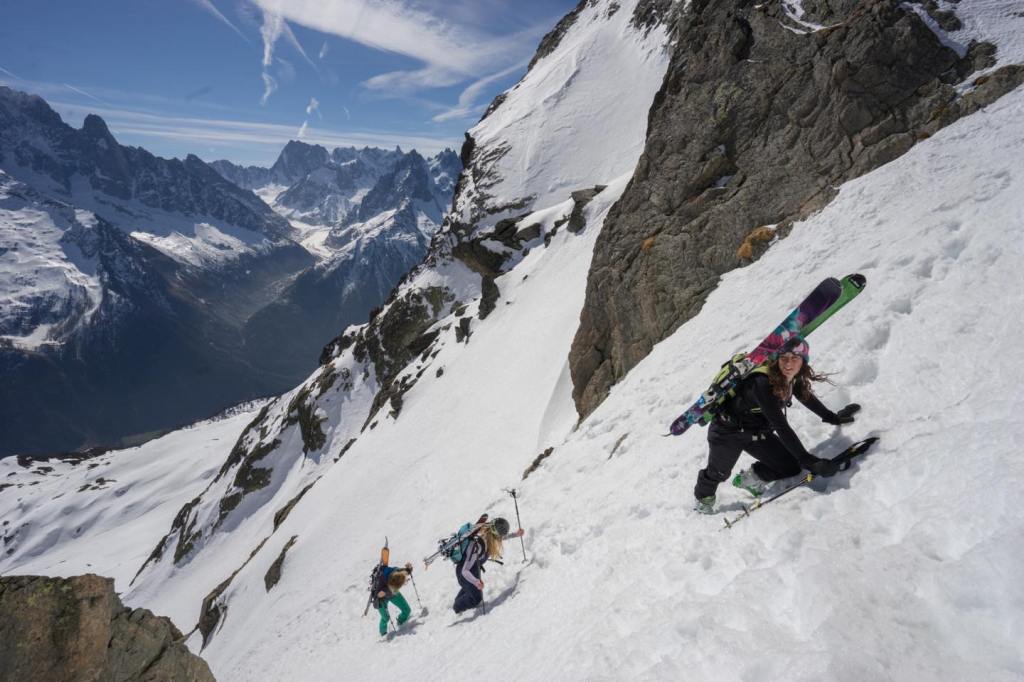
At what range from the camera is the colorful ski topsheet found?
5918mm

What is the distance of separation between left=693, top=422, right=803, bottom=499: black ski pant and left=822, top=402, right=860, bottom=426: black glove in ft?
2.25

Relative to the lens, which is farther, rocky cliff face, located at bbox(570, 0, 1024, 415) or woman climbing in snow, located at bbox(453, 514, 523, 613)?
rocky cliff face, located at bbox(570, 0, 1024, 415)

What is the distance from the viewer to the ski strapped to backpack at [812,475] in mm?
5375

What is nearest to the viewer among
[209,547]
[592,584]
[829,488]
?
[829,488]

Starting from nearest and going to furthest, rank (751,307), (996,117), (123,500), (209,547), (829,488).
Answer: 1. (829,488)
2. (996,117)
3. (751,307)
4. (209,547)
5. (123,500)

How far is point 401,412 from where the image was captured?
144 ft

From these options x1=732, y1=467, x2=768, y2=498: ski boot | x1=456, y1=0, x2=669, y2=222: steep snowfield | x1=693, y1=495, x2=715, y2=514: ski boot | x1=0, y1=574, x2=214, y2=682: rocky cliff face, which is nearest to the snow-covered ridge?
x1=456, y1=0, x2=669, y2=222: steep snowfield

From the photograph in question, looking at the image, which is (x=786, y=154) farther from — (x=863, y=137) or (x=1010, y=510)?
(x=1010, y=510)

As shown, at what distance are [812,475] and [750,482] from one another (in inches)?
36.4

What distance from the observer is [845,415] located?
20.0 feet

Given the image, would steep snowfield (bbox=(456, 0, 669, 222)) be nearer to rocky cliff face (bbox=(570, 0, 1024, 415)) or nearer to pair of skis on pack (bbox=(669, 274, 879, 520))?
rocky cliff face (bbox=(570, 0, 1024, 415))

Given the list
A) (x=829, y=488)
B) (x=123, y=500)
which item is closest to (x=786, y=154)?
(x=829, y=488)

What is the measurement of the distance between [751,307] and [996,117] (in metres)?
6.27

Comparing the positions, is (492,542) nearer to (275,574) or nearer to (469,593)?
(469,593)
